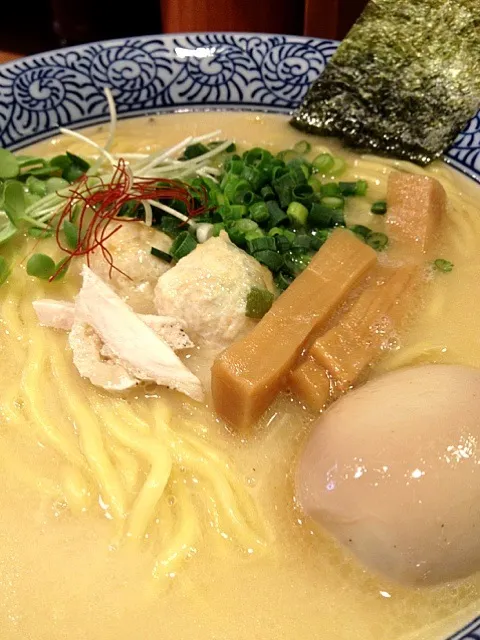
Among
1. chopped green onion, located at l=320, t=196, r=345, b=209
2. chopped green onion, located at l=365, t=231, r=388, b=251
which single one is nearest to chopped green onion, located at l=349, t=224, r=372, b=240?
chopped green onion, located at l=365, t=231, r=388, b=251

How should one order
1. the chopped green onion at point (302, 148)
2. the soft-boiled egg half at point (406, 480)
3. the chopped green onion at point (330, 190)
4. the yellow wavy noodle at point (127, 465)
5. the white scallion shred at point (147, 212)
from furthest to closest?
the chopped green onion at point (302, 148) < the chopped green onion at point (330, 190) < the white scallion shred at point (147, 212) < the yellow wavy noodle at point (127, 465) < the soft-boiled egg half at point (406, 480)

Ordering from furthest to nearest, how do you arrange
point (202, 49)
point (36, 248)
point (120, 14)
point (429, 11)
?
point (120, 14)
point (202, 49)
point (429, 11)
point (36, 248)

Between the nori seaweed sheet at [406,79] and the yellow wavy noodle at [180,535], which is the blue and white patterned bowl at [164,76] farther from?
the yellow wavy noodle at [180,535]

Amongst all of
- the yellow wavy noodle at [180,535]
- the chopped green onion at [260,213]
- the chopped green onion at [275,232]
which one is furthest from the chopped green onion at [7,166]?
the yellow wavy noodle at [180,535]

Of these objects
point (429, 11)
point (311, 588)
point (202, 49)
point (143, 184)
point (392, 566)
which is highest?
point (429, 11)

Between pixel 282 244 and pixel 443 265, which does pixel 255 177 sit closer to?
pixel 282 244

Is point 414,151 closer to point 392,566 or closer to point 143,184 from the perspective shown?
point 143,184

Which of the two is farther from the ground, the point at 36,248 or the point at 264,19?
the point at 264,19

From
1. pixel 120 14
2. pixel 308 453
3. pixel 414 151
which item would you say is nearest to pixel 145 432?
pixel 308 453
